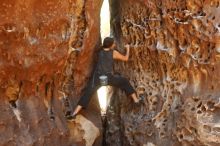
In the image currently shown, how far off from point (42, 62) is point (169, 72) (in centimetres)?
153

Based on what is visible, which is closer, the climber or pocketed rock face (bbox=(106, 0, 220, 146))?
pocketed rock face (bbox=(106, 0, 220, 146))

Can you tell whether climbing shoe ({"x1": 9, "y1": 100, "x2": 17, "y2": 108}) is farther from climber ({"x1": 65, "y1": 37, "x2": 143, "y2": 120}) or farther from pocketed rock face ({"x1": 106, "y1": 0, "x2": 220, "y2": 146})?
pocketed rock face ({"x1": 106, "y1": 0, "x2": 220, "y2": 146})

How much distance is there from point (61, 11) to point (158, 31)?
1206mm

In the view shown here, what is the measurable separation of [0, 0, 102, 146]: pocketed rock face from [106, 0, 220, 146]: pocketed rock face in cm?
53

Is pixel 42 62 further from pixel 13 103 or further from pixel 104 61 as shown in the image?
pixel 104 61

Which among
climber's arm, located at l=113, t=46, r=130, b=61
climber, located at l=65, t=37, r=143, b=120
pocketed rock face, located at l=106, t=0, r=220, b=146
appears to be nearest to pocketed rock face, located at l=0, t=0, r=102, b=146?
climber, located at l=65, t=37, r=143, b=120

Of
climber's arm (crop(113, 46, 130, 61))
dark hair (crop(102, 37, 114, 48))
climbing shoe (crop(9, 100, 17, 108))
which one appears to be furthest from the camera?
climber's arm (crop(113, 46, 130, 61))

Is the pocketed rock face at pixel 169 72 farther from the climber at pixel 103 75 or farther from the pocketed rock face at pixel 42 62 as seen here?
the pocketed rock face at pixel 42 62

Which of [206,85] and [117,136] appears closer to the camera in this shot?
[206,85]

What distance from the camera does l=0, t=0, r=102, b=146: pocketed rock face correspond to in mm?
4430

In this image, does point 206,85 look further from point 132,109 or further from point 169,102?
point 132,109

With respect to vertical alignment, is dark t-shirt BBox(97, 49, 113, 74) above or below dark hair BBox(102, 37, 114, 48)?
below

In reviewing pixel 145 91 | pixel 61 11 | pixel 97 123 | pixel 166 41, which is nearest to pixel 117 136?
pixel 97 123

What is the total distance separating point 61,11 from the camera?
4746 mm
